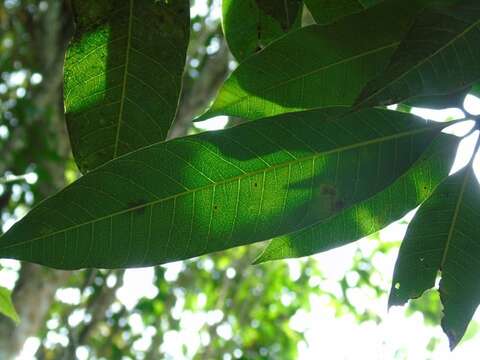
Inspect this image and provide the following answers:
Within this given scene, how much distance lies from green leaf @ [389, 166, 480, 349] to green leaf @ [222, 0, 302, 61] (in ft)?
0.90

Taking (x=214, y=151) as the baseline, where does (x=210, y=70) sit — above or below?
below

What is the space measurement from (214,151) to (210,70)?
110 inches

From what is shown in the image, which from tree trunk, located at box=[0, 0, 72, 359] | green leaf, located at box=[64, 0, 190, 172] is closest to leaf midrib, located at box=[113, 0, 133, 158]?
green leaf, located at box=[64, 0, 190, 172]

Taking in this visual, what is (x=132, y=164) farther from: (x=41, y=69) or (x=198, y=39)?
(x=41, y=69)

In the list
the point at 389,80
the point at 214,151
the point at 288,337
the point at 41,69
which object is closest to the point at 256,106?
the point at 214,151

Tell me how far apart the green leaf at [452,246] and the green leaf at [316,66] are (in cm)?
15

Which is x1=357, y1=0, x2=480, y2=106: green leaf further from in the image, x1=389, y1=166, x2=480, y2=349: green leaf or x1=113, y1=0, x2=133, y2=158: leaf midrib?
x1=113, y1=0, x2=133, y2=158: leaf midrib

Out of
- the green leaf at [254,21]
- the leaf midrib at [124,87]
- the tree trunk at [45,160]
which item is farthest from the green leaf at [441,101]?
the tree trunk at [45,160]

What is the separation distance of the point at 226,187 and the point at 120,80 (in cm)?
17

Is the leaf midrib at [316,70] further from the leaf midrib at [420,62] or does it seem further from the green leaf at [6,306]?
the green leaf at [6,306]

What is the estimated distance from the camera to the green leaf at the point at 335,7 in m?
0.77

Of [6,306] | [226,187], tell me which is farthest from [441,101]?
[6,306]

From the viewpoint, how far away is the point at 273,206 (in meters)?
0.67

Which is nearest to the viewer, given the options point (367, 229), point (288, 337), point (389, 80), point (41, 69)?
point (389, 80)
